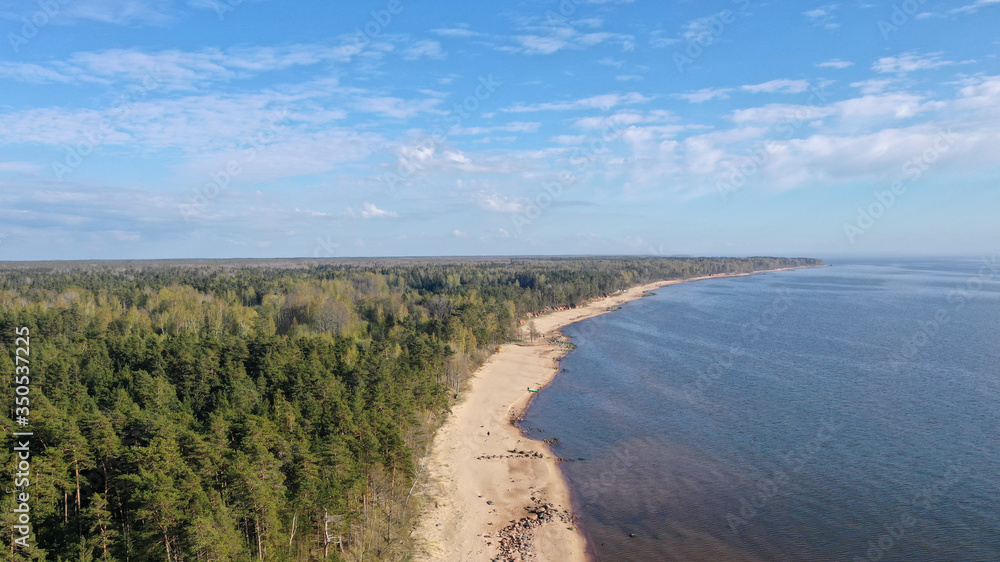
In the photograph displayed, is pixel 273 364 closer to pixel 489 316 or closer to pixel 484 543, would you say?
pixel 484 543

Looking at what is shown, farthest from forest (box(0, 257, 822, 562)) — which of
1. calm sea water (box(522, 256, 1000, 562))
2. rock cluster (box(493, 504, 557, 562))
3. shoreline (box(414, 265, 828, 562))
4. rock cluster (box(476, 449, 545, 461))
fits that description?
calm sea water (box(522, 256, 1000, 562))

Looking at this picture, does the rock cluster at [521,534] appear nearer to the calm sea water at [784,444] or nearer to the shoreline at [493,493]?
the shoreline at [493,493]

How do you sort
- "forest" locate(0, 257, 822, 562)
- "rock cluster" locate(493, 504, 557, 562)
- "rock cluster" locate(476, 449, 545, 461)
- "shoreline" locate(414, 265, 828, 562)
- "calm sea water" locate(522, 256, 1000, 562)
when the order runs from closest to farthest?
"forest" locate(0, 257, 822, 562) < "rock cluster" locate(493, 504, 557, 562) < "shoreline" locate(414, 265, 828, 562) < "calm sea water" locate(522, 256, 1000, 562) < "rock cluster" locate(476, 449, 545, 461)

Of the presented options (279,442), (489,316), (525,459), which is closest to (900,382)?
(525,459)

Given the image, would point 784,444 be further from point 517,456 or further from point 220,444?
point 220,444

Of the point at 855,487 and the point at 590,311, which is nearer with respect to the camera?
the point at 855,487

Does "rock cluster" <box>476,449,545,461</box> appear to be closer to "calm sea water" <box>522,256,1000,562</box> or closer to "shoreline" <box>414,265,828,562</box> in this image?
"shoreline" <box>414,265,828,562</box>

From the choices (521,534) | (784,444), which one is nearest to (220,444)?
(521,534)
